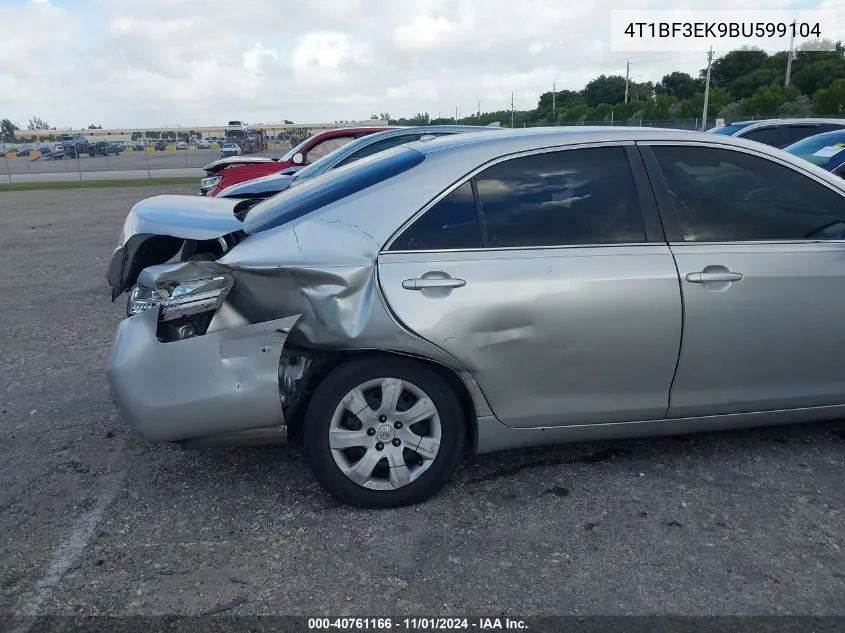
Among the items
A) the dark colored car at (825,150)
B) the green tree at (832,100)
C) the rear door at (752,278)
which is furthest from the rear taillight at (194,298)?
the green tree at (832,100)

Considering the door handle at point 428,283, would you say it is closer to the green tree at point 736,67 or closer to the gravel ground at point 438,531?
the gravel ground at point 438,531

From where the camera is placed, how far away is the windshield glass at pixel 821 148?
10302 millimetres

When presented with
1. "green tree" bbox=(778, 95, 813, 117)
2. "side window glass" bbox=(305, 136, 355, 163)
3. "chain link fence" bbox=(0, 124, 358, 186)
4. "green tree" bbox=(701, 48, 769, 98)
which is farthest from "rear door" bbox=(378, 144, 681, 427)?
"green tree" bbox=(701, 48, 769, 98)

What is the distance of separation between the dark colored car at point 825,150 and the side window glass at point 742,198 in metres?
7.12

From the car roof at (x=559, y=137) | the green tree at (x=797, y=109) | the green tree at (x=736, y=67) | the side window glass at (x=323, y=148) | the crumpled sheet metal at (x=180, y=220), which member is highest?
the green tree at (x=736, y=67)

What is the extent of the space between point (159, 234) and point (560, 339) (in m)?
1.95

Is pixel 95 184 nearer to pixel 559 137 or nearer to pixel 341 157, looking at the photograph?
pixel 341 157

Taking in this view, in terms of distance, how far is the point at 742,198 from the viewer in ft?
11.8

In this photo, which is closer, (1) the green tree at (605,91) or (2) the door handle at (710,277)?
(2) the door handle at (710,277)

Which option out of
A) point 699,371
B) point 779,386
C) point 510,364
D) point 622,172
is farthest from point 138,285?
point 779,386

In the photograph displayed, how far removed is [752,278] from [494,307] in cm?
127

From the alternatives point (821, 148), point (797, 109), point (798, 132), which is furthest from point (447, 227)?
point (797, 109)

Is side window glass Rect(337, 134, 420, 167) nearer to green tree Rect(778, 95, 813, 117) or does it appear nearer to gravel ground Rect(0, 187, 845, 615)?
gravel ground Rect(0, 187, 845, 615)

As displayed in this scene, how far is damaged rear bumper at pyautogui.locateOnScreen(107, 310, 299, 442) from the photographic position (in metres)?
3.09
